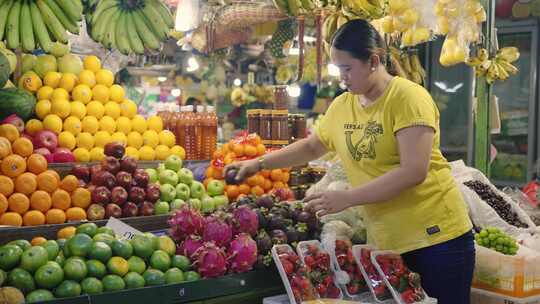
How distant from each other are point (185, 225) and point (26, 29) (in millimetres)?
1488

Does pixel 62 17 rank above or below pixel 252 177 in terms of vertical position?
above

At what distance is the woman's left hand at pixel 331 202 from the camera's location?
2658 mm

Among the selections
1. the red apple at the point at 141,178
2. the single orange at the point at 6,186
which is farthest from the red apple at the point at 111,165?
the single orange at the point at 6,186

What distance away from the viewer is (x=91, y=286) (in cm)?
238

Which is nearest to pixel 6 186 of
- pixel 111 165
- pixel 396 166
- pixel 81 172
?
pixel 81 172

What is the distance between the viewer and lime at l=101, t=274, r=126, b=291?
242 centimetres

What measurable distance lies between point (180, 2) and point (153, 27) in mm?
1121

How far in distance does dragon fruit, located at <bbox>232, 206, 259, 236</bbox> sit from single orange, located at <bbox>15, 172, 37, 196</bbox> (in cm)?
114

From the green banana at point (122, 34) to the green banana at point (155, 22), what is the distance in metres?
0.13

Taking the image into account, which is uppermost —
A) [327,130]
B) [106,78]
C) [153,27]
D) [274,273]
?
[153,27]

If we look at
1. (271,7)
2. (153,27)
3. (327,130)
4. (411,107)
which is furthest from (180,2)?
(411,107)

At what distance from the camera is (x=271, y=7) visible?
5.38m

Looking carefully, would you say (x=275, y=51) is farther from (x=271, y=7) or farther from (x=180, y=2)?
(x=180, y=2)

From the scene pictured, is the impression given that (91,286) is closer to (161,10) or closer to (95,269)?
(95,269)
